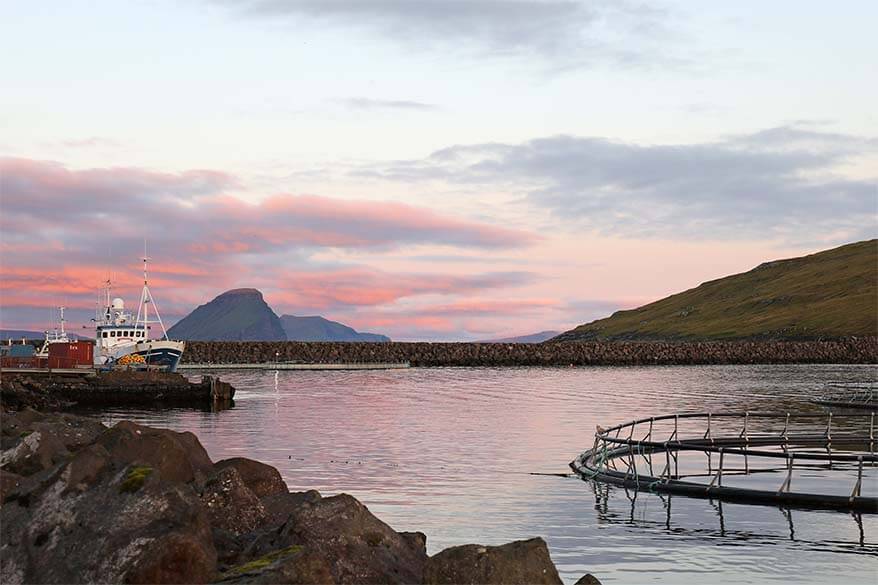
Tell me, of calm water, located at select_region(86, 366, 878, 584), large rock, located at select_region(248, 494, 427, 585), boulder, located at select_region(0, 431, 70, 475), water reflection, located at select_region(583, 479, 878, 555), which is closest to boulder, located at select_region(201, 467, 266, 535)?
large rock, located at select_region(248, 494, 427, 585)

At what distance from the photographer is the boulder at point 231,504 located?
19031mm

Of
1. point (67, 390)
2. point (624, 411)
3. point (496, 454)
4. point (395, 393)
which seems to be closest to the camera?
point (496, 454)

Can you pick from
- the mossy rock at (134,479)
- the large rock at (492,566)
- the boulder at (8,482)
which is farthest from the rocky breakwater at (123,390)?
the large rock at (492,566)

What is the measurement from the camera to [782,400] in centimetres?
9244

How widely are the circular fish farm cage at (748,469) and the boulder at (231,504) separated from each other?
1602 centimetres

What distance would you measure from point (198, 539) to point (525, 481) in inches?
996

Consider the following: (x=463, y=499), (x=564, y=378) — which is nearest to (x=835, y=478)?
(x=463, y=499)

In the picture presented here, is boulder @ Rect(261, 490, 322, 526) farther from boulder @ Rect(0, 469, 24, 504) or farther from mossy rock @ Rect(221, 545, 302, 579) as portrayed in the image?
boulder @ Rect(0, 469, 24, 504)

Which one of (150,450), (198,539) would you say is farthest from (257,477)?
(198,539)

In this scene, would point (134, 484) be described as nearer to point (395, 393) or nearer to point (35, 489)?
point (35, 489)

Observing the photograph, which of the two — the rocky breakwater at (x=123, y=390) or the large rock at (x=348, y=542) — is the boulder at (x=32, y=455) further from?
the rocky breakwater at (x=123, y=390)

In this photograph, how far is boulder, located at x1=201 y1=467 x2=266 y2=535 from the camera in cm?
1903

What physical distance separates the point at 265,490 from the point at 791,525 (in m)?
14.8

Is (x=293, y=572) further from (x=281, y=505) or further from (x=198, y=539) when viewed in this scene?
(x=281, y=505)
